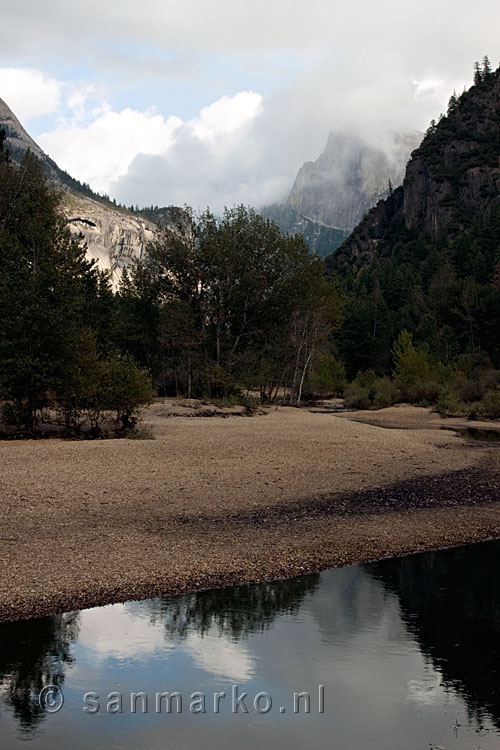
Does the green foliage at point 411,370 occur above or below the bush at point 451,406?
above

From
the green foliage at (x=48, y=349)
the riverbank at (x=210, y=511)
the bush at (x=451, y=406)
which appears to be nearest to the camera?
the riverbank at (x=210, y=511)

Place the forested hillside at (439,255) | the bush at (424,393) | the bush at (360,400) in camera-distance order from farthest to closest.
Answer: the forested hillside at (439,255) → the bush at (360,400) → the bush at (424,393)

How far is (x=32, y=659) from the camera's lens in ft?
28.1

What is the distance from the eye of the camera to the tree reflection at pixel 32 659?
7.59 meters

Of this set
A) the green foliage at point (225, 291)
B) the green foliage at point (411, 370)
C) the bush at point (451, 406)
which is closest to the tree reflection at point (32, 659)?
the green foliage at point (225, 291)

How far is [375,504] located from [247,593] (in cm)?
699

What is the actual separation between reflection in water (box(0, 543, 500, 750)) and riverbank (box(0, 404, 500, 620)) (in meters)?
0.69

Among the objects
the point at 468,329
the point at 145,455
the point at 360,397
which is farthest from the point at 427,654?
the point at 468,329

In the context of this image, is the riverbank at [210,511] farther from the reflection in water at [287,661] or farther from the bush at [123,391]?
the bush at [123,391]

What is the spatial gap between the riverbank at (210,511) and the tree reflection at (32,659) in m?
0.32

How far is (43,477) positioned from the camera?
58.5ft

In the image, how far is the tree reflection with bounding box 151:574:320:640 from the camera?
9.84 metres

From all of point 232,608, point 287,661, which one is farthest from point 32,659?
point 287,661

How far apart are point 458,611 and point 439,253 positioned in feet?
412
